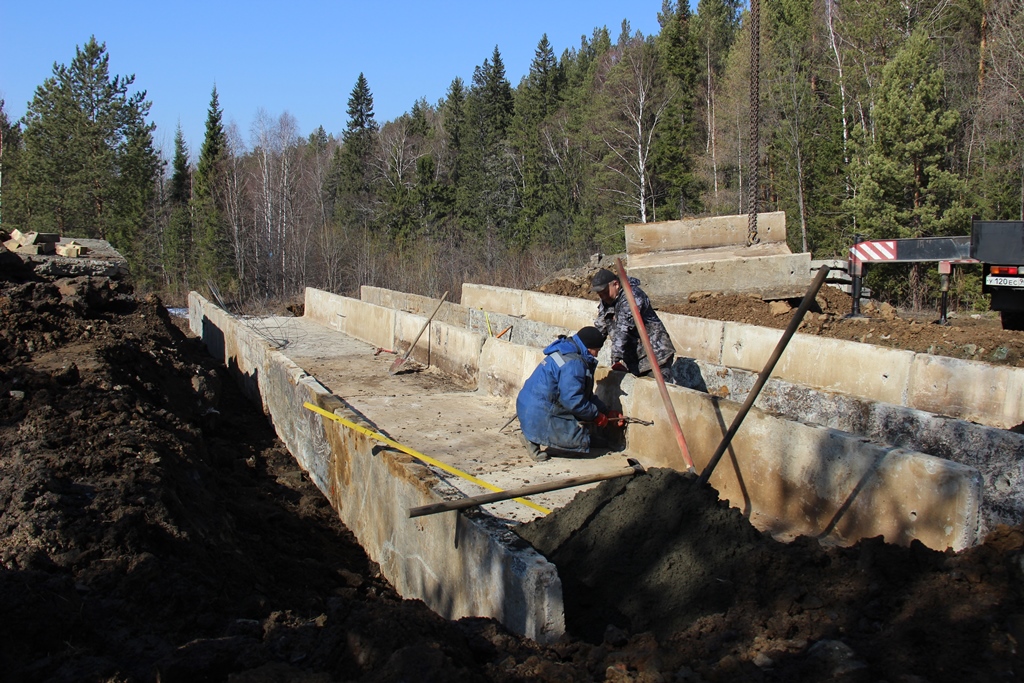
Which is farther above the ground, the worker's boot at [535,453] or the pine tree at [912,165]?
the pine tree at [912,165]

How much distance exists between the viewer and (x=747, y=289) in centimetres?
1471

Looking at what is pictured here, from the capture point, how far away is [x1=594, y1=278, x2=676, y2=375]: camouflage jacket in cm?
809

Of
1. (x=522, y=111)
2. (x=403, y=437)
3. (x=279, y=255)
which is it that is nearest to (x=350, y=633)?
(x=403, y=437)

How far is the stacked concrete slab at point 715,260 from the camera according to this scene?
1449 centimetres

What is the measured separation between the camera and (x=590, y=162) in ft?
131

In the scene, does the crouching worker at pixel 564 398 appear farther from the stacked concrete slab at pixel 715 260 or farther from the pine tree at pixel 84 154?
the pine tree at pixel 84 154

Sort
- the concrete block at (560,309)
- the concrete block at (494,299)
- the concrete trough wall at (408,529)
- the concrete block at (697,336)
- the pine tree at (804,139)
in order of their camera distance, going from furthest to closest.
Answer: the pine tree at (804,139) < the concrete block at (494,299) < the concrete block at (560,309) < the concrete block at (697,336) < the concrete trough wall at (408,529)

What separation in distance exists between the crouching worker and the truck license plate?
21.5ft

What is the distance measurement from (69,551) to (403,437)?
4050 millimetres

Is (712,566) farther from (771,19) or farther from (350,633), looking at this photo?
(771,19)

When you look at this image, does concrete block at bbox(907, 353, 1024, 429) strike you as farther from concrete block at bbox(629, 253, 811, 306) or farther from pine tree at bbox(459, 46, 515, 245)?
pine tree at bbox(459, 46, 515, 245)

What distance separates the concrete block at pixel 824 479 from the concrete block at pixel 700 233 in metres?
9.39

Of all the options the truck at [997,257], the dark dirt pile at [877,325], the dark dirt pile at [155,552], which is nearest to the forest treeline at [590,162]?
the dark dirt pile at [877,325]

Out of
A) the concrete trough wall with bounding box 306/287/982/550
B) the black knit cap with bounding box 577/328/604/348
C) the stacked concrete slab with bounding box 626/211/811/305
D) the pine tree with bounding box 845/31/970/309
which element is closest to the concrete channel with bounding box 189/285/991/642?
the concrete trough wall with bounding box 306/287/982/550
